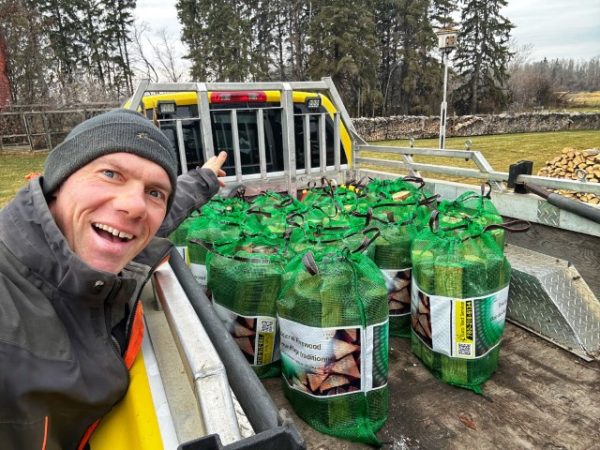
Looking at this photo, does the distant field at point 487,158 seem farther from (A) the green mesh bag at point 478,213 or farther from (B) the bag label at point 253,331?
(B) the bag label at point 253,331

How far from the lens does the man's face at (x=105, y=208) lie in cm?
112

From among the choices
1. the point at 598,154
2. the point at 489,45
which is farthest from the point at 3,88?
the point at 489,45

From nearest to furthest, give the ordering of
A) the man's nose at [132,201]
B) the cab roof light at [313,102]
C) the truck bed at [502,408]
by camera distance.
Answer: the man's nose at [132,201], the truck bed at [502,408], the cab roof light at [313,102]

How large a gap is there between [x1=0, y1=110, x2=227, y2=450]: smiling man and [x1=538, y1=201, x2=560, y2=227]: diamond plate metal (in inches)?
91.2

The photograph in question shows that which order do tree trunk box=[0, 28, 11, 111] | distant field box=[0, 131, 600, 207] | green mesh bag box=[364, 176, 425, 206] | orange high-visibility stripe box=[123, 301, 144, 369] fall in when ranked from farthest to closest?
tree trunk box=[0, 28, 11, 111]
distant field box=[0, 131, 600, 207]
green mesh bag box=[364, 176, 425, 206]
orange high-visibility stripe box=[123, 301, 144, 369]

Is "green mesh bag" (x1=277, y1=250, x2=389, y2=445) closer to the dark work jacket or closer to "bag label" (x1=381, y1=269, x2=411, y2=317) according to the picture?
"bag label" (x1=381, y1=269, x2=411, y2=317)

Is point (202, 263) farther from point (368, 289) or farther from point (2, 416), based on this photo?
point (2, 416)

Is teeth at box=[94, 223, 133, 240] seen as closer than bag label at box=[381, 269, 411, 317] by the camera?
Yes

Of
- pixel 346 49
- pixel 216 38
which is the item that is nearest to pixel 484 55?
pixel 346 49

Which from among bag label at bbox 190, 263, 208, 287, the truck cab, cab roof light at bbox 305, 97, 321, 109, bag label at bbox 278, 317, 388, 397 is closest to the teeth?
bag label at bbox 278, 317, 388, 397

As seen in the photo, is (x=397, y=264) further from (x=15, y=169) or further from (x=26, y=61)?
(x=26, y=61)

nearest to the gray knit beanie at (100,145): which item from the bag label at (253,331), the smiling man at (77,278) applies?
the smiling man at (77,278)

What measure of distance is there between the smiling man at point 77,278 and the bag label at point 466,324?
148 cm

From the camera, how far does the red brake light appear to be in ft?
11.6
